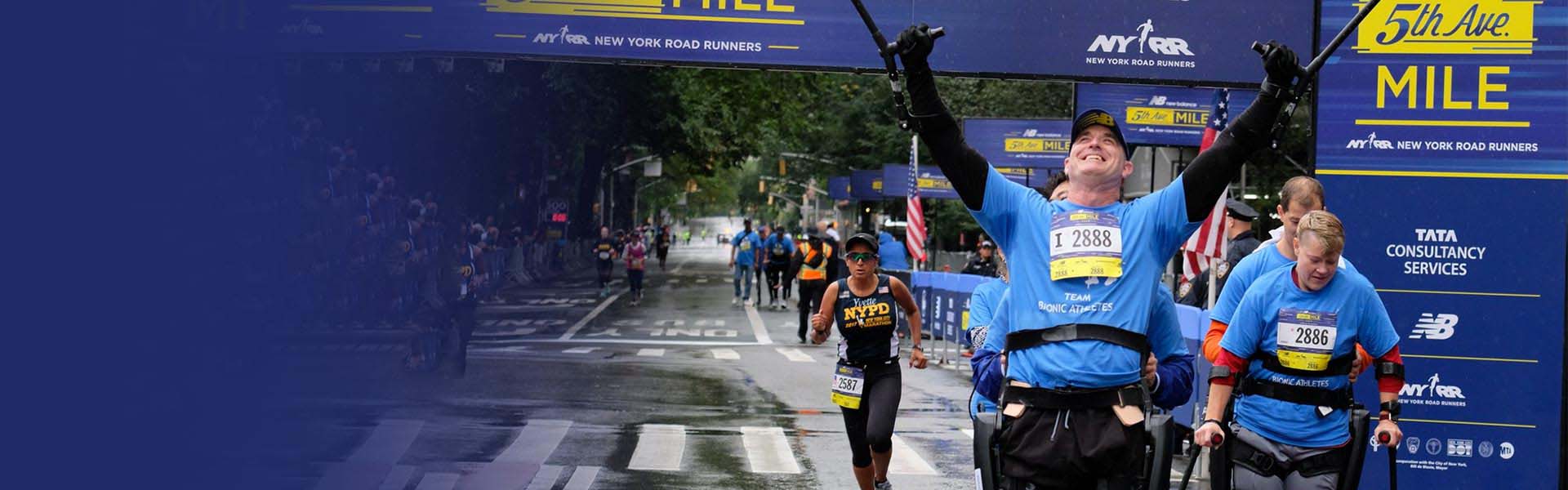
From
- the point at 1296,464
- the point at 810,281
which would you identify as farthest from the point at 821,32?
the point at 810,281

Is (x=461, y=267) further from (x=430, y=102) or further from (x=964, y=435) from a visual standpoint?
(x=430, y=102)

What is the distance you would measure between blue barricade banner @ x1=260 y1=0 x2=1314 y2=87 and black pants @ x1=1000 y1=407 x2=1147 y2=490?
652cm

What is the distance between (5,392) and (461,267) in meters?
14.6

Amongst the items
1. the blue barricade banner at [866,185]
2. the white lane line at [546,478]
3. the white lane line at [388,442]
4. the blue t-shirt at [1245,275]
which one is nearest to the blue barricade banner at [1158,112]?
the white lane line at [388,442]

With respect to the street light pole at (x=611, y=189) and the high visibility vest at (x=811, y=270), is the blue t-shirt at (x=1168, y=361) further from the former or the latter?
the street light pole at (x=611, y=189)

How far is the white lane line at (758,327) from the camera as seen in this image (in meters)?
26.7

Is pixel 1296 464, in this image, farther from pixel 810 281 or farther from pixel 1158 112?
pixel 810 281

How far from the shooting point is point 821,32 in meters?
11.4

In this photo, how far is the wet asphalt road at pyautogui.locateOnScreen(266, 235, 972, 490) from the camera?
35.9 ft

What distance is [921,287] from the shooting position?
87.9 feet

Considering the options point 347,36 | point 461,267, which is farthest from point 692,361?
point 347,36

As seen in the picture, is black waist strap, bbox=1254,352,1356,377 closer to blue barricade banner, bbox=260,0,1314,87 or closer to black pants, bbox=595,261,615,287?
blue barricade banner, bbox=260,0,1314,87

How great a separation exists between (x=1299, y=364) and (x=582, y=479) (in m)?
5.32

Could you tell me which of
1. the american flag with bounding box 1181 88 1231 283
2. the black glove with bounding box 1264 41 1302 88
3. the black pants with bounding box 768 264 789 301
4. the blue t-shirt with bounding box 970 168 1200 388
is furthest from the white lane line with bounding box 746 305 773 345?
the black glove with bounding box 1264 41 1302 88
